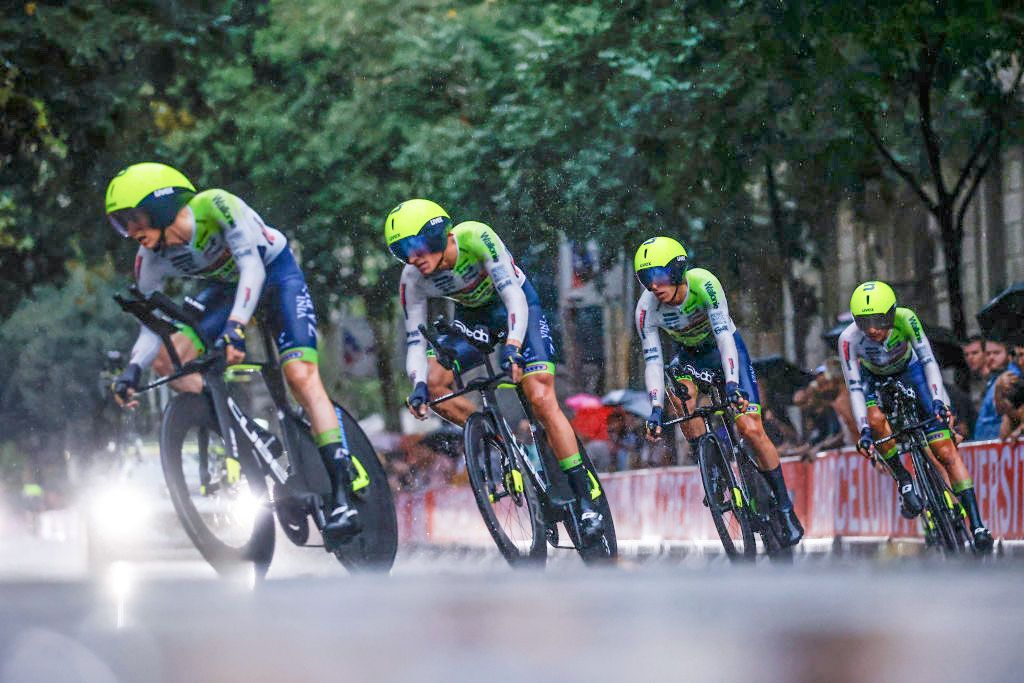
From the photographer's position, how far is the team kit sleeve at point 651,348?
40.2 ft

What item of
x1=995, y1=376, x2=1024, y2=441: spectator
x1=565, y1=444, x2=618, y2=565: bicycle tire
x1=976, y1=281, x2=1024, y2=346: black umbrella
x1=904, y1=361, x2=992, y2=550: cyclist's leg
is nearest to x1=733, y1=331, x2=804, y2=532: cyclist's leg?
x1=904, y1=361, x2=992, y2=550: cyclist's leg

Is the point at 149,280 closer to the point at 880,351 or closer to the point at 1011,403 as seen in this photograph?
the point at 880,351

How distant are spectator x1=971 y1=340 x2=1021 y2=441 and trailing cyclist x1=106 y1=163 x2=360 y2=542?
7408mm

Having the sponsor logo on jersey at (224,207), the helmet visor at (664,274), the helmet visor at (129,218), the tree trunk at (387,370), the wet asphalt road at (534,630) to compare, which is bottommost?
the wet asphalt road at (534,630)

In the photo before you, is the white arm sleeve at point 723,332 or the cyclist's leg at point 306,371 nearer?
the cyclist's leg at point 306,371

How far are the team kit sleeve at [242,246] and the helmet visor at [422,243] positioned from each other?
4.37ft

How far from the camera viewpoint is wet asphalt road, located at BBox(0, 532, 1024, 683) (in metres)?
3.46

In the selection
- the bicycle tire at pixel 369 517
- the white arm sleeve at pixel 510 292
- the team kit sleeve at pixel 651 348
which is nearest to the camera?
the bicycle tire at pixel 369 517

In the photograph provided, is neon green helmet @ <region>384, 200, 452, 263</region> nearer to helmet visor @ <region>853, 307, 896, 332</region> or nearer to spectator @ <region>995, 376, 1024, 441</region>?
helmet visor @ <region>853, 307, 896, 332</region>

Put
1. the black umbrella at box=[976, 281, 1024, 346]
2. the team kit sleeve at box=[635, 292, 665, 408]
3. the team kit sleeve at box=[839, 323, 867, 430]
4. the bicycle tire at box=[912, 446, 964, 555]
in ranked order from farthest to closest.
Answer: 1. the black umbrella at box=[976, 281, 1024, 346]
2. the team kit sleeve at box=[839, 323, 867, 430]
3. the bicycle tire at box=[912, 446, 964, 555]
4. the team kit sleeve at box=[635, 292, 665, 408]

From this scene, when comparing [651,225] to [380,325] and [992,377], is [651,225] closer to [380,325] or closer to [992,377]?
[992,377]

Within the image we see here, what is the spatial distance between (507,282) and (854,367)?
4.26 m

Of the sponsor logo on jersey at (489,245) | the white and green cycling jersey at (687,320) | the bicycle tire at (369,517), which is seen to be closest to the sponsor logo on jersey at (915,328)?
the white and green cycling jersey at (687,320)

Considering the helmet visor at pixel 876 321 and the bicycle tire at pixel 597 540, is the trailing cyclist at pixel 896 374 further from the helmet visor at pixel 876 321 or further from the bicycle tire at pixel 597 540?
the bicycle tire at pixel 597 540
